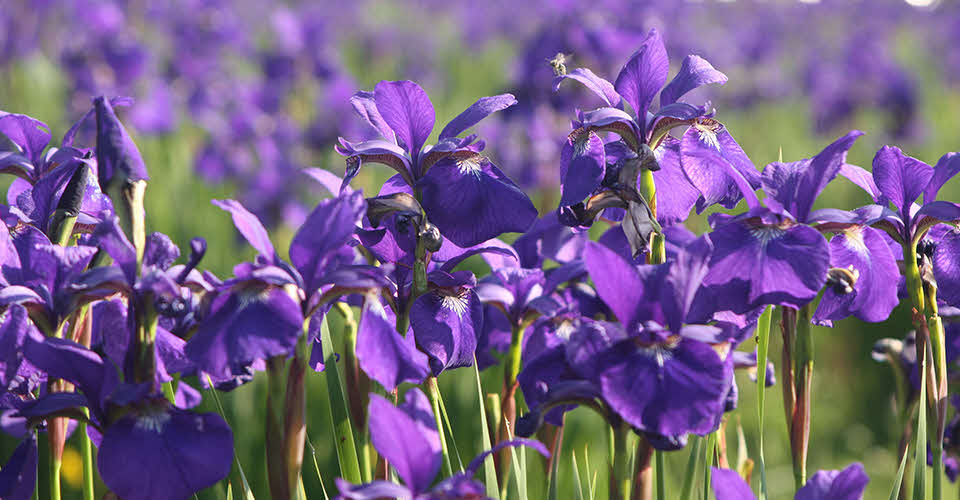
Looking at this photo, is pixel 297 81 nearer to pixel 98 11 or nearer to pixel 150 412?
pixel 98 11

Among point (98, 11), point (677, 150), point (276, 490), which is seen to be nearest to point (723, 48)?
point (98, 11)

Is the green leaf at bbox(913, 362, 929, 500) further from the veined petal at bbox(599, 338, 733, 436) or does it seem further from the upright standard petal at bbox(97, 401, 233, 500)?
the upright standard petal at bbox(97, 401, 233, 500)

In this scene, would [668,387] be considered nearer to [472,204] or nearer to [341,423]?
[472,204]

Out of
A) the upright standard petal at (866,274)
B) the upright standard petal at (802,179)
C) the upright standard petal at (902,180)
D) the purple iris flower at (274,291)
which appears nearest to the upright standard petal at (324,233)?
the purple iris flower at (274,291)

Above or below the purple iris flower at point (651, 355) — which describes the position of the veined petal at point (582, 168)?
above

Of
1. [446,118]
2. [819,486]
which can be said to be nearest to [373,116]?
[819,486]

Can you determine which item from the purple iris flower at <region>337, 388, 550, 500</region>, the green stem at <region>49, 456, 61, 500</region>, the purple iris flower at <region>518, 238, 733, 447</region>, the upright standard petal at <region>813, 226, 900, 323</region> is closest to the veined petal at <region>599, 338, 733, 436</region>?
the purple iris flower at <region>518, 238, 733, 447</region>

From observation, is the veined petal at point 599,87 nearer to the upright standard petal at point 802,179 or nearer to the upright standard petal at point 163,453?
the upright standard petal at point 802,179
